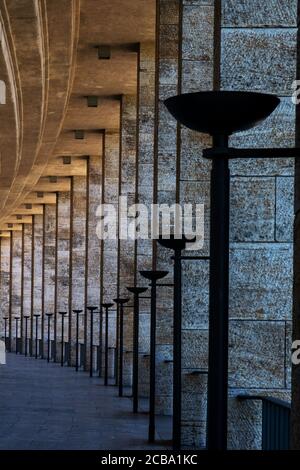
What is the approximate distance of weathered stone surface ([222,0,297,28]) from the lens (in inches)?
377

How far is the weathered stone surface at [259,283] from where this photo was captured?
9523 millimetres

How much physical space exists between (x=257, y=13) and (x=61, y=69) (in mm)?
10356

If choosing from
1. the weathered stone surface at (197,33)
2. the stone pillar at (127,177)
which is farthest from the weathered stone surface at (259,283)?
the stone pillar at (127,177)

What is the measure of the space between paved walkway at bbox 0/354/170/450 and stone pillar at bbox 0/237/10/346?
30.1m

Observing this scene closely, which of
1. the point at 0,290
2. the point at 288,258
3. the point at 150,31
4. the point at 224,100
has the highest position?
the point at 150,31

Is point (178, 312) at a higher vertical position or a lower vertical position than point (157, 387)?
higher

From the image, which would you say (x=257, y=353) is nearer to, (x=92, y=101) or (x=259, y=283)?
(x=259, y=283)

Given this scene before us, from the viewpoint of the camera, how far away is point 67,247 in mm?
44688

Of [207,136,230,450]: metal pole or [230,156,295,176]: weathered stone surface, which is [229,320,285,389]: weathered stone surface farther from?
[207,136,230,450]: metal pole

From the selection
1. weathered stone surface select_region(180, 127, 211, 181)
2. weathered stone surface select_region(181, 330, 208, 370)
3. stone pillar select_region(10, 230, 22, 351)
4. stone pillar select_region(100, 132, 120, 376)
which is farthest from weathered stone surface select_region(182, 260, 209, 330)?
stone pillar select_region(10, 230, 22, 351)

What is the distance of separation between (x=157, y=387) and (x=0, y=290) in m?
40.2

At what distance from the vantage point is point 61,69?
19.6 metres
